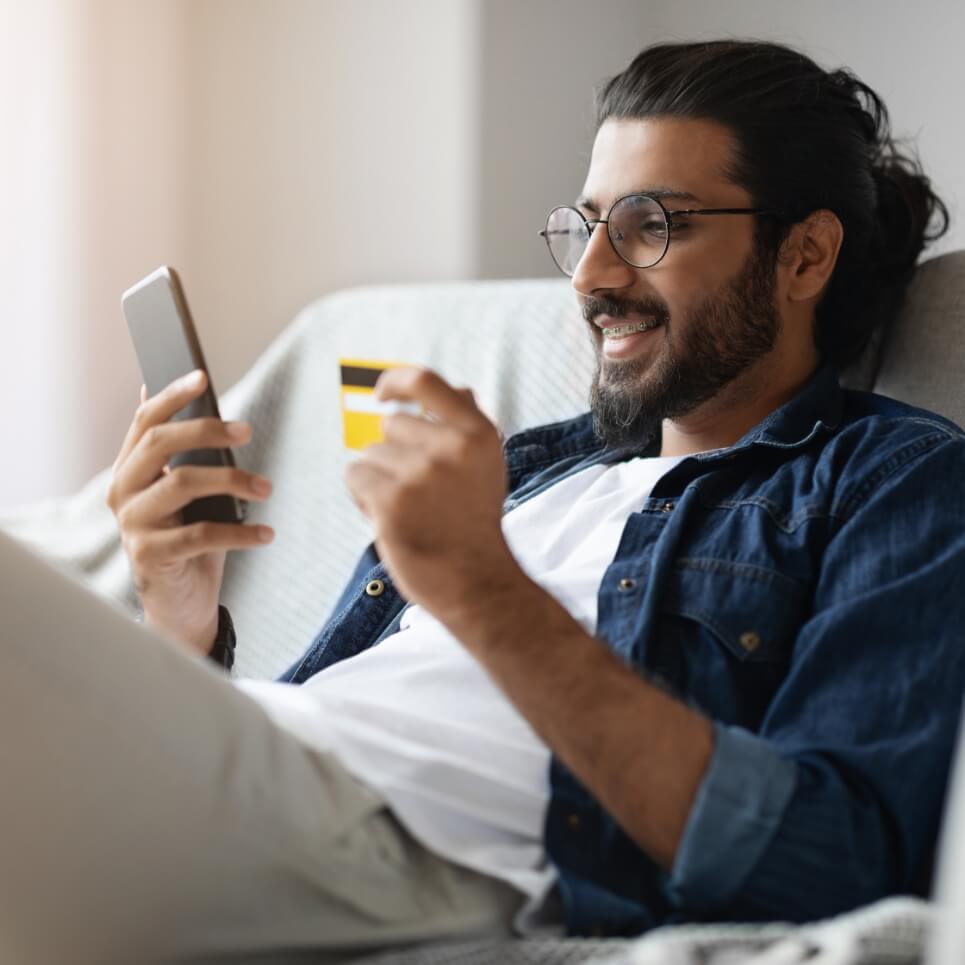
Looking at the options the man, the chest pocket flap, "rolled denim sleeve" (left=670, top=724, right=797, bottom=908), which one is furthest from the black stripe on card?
"rolled denim sleeve" (left=670, top=724, right=797, bottom=908)

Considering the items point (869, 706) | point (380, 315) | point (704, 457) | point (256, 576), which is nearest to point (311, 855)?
point (869, 706)

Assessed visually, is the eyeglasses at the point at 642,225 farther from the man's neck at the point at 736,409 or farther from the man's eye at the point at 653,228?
the man's neck at the point at 736,409

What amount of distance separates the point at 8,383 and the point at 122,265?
34 cm

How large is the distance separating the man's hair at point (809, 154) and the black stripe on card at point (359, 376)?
55cm

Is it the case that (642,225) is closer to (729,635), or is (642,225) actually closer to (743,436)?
(743,436)

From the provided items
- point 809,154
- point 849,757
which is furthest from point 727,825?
point 809,154

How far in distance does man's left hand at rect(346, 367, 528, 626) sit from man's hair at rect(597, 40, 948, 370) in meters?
0.56

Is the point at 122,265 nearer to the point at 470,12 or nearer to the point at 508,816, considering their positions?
the point at 470,12

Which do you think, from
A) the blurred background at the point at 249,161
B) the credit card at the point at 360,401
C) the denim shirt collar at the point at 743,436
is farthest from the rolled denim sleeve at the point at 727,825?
the blurred background at the point at 249,161

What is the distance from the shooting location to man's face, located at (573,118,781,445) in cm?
125

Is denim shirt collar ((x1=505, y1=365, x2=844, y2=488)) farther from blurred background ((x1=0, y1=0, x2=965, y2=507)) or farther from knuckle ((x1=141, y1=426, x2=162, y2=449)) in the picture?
blurred background ((x1=0, y1=0, x2=965, y2=507))

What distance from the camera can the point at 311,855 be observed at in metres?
0.79

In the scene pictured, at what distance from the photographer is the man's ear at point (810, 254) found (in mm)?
1301

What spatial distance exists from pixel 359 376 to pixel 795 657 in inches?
40.1
